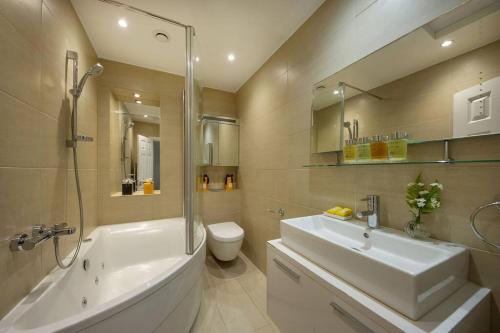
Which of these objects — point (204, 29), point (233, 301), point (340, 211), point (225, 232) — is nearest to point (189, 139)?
point (204, 29)

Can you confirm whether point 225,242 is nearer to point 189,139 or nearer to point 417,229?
point 189,139

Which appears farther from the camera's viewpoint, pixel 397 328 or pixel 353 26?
pixel 353 26

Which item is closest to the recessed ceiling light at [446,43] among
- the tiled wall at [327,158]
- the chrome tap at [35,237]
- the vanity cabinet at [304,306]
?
the tiled wall at [327,158]

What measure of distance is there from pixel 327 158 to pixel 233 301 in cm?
150

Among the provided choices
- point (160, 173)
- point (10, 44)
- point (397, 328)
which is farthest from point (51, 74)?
point (397, 328)

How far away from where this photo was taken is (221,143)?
2.58 metres

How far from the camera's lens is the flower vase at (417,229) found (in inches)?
31.7

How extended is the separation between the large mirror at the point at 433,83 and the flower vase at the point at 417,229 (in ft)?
1.25

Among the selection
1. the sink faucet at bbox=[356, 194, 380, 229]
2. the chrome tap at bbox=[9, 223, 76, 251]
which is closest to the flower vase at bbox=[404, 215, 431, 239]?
the sink faucet at bbox=[356, 194, 380, 229]

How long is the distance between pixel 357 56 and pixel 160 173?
2.21m

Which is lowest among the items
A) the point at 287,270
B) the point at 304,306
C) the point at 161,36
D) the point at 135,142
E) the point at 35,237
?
the point at 304,306

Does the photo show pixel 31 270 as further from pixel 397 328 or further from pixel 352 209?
pixel 352 209

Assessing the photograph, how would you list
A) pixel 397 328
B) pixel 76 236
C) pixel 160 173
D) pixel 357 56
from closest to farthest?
pixel 397 328, pixel 357 56, pixel 76 236, pixel 160 173

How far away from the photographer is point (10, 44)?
794 millimetres
